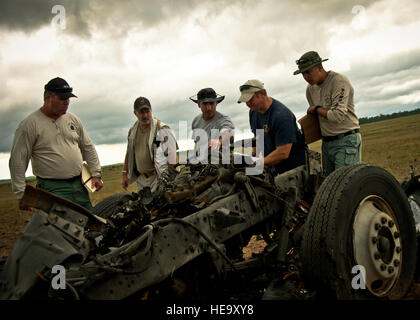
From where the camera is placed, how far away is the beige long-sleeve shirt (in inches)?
179

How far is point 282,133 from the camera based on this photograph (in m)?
4.18

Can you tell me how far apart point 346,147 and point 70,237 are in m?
3.46

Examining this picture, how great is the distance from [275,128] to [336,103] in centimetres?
87

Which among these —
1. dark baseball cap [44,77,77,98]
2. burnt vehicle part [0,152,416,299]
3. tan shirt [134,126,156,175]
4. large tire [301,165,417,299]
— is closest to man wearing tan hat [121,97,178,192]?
tan shirt [134,126,156,175]

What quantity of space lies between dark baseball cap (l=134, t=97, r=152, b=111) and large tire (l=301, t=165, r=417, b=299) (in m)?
3.18

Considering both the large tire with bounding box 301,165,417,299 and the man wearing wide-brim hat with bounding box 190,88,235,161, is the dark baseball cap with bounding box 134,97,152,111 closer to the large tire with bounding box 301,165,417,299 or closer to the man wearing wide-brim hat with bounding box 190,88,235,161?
the man wearing wide-brim hat with bounding box 190,88,235,161

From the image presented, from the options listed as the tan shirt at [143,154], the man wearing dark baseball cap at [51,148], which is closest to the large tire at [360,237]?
the tan shirt at [143,154]

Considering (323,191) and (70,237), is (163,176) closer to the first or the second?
(70,237)

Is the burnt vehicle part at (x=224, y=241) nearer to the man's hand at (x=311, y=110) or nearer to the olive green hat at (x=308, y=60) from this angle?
the man's hand at (x=311, y=110)

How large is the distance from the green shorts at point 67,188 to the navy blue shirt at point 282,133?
8.23ft

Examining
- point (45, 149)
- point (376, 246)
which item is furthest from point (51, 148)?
point (376, 246)

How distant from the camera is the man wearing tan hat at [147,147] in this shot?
Result: 549 centimetres

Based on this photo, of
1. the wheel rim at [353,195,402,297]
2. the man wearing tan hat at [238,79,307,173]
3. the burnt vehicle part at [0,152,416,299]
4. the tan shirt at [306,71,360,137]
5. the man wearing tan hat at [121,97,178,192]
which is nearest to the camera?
the burnt vehicle part at [0,152,416,299]

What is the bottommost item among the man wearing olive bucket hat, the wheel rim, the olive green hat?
the wheel rim
